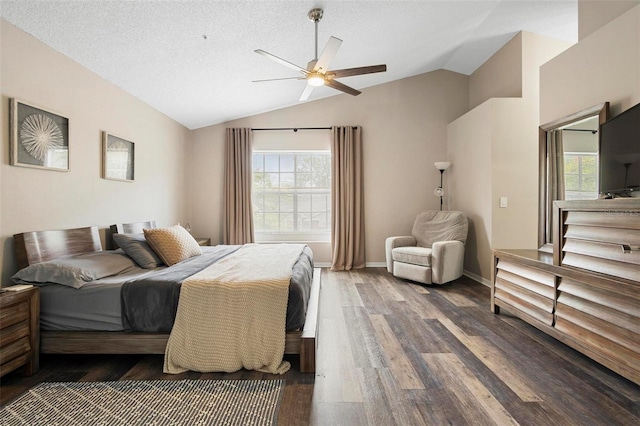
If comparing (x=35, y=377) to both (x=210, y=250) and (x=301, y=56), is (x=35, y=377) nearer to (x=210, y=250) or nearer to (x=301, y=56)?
(x=210, y=250)

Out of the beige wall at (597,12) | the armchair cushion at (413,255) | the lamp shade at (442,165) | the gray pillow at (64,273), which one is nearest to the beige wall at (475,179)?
the lamp shade at (442,165)

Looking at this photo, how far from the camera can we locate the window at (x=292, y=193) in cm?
556

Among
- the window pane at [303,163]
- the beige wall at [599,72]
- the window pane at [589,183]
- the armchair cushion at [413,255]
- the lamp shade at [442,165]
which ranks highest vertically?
the beige wall at [599,72]

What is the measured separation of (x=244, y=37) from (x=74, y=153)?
188cm

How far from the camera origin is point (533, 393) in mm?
1759

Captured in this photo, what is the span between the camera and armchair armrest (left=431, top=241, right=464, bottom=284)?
4.04 m

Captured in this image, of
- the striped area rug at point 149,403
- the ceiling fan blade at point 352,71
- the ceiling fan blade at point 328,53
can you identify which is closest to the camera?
the striped area rug at point 149,403

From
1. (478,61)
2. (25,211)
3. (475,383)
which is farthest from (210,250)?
(478,61)

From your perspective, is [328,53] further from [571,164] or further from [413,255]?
[413,255]

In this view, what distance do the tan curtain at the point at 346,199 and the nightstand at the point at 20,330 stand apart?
3791 millimetres

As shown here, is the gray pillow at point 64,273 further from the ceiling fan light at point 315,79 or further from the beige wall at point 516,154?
the beige wall at point 516,154

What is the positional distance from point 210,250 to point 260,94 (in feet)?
7.68

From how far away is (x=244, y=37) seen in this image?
3033mm

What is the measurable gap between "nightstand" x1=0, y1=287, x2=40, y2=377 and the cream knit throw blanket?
0.81 metres
